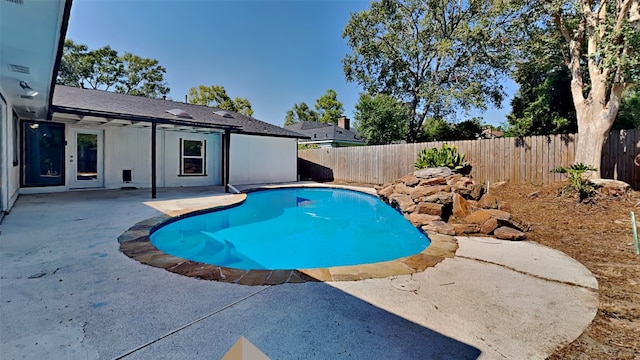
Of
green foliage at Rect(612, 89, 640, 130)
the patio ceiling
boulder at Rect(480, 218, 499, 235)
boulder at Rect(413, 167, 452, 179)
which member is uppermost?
green foliage at Rect(612, 89, 640, 130)

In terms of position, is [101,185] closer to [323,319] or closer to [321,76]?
[323,319]

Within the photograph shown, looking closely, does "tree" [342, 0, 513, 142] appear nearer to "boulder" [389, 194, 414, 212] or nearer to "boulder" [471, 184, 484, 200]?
"boulder" [389, 194, 414, 212]

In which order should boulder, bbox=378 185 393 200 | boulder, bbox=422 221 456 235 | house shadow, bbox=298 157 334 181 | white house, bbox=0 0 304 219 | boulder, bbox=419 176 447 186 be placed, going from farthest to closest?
house shadow, bbox=298 157 334 181 → boulder, bbox=378 185 393 200 → boulder, bbox=419 176 447 186 → boulder, bbox=422 221 456 235 → white house, bbox=0 0 304 219

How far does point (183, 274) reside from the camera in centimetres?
296

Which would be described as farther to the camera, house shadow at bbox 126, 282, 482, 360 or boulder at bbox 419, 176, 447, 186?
boulder at bbox 419, 176, 447, 186

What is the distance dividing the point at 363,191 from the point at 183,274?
30.1ft

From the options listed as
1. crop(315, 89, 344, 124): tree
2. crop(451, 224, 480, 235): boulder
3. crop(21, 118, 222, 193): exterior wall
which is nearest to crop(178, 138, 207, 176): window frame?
crop(21, 118, 222, 193): exterior wall

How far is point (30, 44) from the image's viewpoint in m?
3.61

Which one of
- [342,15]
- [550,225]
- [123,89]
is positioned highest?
[342,15]

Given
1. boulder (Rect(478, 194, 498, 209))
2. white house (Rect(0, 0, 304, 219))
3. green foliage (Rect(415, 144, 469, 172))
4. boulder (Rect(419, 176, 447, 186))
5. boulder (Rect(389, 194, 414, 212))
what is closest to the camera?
white house (Rect(0, 0, 304, 219))

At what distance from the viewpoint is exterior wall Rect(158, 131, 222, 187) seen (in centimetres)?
1112

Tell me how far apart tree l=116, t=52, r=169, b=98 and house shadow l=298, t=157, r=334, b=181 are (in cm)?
1931

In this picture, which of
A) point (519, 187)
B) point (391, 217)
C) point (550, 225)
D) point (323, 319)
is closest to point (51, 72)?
point (323, 319)

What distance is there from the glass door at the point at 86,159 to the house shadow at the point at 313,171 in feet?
32.1
